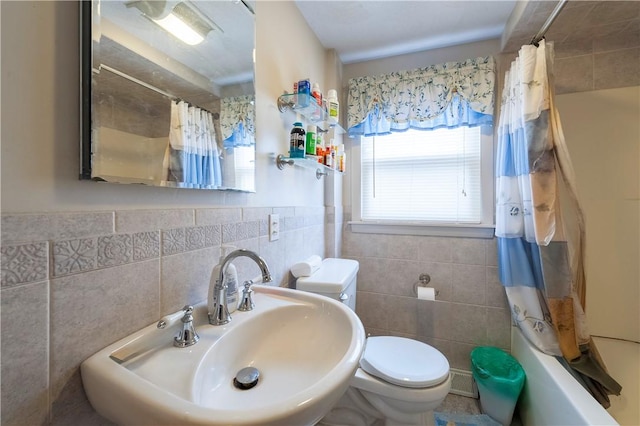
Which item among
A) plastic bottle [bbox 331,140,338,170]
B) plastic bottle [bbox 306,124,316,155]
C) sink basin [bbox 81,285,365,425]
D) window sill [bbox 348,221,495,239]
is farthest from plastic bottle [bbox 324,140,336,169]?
sink basin [bbox 81,285,365,425]

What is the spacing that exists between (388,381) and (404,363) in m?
0.14

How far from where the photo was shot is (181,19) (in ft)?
2.57

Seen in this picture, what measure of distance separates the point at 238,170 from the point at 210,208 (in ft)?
0.63

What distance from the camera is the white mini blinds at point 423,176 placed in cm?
176

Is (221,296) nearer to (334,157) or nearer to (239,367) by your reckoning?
(239,367)

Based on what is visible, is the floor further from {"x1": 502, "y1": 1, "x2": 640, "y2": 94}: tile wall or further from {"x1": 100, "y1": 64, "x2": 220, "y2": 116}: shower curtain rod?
{"x1": 100, "y1": 64, "x2": 220, "y2": 116}: shower curtain rod

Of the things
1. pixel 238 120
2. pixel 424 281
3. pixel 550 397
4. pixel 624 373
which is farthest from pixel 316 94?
pixel 624 373

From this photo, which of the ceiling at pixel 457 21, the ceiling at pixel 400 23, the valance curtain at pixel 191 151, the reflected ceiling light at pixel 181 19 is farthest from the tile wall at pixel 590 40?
the valance curtain at pixel 191 151

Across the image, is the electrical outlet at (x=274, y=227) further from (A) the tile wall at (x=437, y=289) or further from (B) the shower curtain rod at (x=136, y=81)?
(A) the tile wall at (x=437, y=289)

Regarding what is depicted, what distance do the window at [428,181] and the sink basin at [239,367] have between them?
1.17 meters

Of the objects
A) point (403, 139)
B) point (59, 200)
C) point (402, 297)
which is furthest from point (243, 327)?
point (403, 139)

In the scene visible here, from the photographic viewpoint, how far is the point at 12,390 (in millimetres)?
444

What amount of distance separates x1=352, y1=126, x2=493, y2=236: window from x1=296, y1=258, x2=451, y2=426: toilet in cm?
73

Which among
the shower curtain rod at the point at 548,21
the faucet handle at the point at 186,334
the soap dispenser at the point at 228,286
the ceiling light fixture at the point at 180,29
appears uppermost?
the shower curtain rod at the point at 548,21
